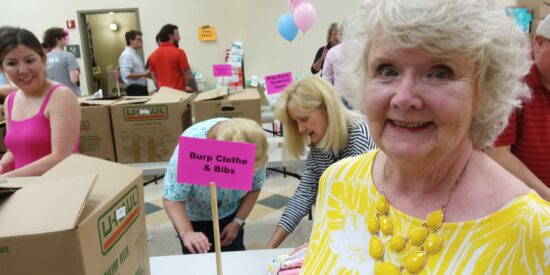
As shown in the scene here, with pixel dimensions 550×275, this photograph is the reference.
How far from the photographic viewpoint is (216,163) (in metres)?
1.13

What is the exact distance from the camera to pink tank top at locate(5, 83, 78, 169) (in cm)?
180

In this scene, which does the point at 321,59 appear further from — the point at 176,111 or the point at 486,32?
the point at 486,32

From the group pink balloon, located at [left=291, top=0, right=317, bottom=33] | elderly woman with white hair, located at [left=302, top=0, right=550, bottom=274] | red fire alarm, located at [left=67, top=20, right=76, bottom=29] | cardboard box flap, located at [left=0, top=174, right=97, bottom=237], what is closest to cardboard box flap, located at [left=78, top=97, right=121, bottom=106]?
cardboard box flap, located at [left=0, top=174, right=97, bottom=237]

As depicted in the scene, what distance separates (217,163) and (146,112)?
1.72 meters

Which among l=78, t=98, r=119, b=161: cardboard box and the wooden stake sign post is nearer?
the wooden stake sign post

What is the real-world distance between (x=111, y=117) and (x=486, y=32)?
2497 millimetres

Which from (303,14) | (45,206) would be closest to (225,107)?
(45,206)

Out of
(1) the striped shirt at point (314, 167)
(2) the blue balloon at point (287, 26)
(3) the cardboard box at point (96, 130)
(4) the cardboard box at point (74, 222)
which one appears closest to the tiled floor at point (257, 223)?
(3) the cardboard box at point (96, 130)

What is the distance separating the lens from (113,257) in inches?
33.9

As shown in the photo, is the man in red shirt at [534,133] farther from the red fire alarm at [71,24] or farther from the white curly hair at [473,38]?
the red fire alarm at [71,24]

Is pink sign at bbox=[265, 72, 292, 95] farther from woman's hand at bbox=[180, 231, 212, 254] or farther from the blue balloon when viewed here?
the blue balloon

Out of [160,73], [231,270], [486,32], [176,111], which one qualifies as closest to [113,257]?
[231,270]

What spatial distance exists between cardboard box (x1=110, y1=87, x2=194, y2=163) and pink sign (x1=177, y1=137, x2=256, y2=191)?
1.64m

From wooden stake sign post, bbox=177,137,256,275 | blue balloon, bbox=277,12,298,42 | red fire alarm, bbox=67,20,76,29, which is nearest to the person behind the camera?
wooden stake sign post, bbox=177,137,256,275
